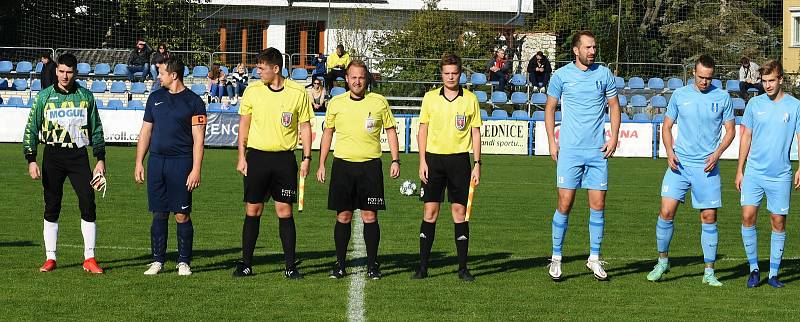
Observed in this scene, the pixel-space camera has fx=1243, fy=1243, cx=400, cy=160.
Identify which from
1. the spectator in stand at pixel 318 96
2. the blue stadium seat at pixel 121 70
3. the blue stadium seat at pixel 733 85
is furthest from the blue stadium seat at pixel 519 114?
the blue stadium seat at pixel 121 70

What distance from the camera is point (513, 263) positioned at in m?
11.3

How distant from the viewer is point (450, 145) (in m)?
10.1

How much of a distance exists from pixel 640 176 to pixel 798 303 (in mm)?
14446

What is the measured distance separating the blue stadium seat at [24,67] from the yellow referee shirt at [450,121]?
90.2 feet

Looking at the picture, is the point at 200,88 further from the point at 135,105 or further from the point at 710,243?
the point at 710,243

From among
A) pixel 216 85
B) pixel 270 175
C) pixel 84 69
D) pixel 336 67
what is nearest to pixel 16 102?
pixel 84 69

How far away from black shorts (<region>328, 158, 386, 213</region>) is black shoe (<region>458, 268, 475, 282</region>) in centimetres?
84

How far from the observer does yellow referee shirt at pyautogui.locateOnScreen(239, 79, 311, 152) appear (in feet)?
32.6

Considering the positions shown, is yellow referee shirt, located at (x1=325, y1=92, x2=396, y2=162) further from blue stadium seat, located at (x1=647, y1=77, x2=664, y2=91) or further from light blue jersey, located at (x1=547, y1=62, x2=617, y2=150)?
blue stadium seat, located at (x1=647, y1=77, x2=664, y2=91)

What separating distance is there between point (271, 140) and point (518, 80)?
25526mm

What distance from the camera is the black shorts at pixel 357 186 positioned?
397 inches

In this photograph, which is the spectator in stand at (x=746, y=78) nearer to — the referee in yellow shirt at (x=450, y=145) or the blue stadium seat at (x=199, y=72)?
the blue stadium seat at (x=199, y=72)

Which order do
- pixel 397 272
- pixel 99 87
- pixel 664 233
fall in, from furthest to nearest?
pixel 99 87, pixel 397 272, pixel 664 233

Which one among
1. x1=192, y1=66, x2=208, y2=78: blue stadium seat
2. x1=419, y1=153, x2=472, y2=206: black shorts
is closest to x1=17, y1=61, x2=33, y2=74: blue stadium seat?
x1=192, y1=66, x2=208, y2=78: blue stadium seat
